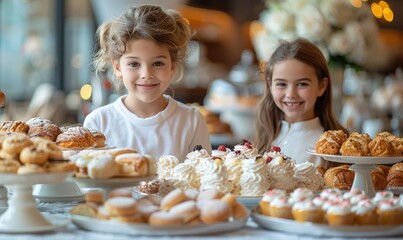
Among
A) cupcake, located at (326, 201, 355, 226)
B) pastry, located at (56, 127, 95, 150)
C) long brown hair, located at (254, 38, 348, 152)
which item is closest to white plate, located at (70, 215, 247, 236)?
cupcake, located at (326, 201, 355, 226)

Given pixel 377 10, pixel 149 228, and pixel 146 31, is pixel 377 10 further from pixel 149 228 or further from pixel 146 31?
pixel 149 228

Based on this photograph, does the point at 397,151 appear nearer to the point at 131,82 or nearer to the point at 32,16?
the point at 131,82

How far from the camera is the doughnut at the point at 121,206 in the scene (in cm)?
198

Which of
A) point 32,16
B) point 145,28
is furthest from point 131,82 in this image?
point 32,16

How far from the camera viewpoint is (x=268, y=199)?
85.5 inches

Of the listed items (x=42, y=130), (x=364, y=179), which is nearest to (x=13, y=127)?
(x=42, y=130)

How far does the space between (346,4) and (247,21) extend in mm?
8346

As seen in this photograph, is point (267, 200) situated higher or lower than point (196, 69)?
lower

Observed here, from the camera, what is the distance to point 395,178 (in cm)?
294

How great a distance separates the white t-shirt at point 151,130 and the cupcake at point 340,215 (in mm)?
1256

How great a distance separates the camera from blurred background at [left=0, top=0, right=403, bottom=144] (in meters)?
6.80

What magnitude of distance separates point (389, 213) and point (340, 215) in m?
0.14

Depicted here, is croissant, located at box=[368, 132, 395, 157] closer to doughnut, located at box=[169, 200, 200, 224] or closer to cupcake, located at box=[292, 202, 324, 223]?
cupcake, located at box=[292, 202, 324, 223]

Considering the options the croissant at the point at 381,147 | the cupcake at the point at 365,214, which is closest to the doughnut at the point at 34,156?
the cupcake at the point at 365,214
